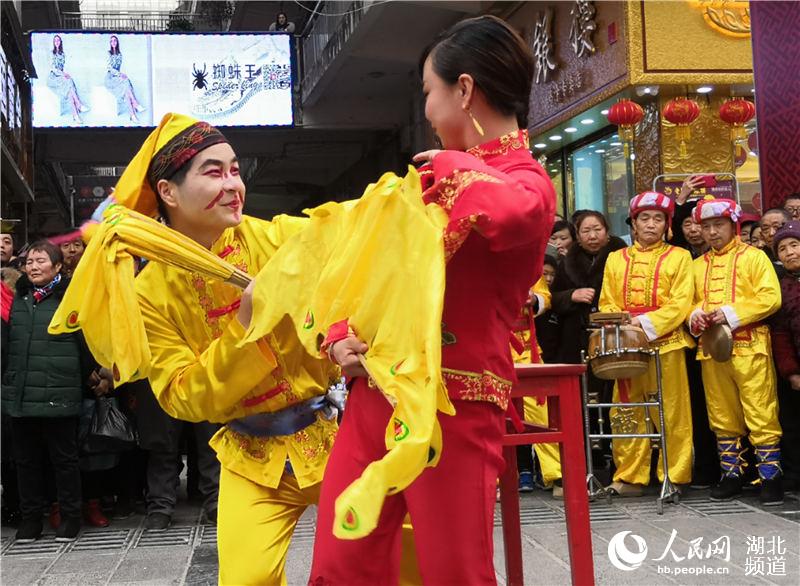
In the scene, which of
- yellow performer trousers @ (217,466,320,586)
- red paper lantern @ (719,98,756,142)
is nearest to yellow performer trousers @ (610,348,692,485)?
red paper lantern @ (719,98,756,142)

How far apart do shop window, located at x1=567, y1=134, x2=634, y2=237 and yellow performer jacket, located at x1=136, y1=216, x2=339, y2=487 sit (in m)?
7.50

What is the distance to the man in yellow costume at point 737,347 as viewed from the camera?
562cm

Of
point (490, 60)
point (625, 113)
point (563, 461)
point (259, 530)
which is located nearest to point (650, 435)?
point (563, 461)

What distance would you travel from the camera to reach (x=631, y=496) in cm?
599

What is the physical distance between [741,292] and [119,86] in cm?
1060

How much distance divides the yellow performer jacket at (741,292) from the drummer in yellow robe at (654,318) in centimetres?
16

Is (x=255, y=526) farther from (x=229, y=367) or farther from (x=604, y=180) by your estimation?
(x=604, y=180)

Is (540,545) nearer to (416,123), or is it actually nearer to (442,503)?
(442,503)

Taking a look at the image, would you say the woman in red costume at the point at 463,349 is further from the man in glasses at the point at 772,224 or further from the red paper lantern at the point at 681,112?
the red paper lantern at the point at 681,112

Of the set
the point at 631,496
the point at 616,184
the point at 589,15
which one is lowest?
the point at 631,496

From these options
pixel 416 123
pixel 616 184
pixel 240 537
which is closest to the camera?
pixel 240 537

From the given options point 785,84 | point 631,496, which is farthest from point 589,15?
point 631,496

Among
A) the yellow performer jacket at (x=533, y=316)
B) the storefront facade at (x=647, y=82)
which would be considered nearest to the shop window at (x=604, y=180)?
the storefront facade at (x=647, y=82)

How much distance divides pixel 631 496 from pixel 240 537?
4146mm
